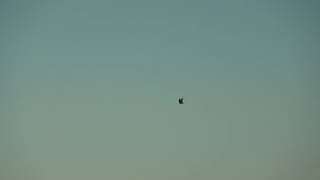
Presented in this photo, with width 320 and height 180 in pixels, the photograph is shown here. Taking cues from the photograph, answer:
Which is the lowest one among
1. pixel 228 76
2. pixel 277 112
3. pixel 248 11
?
pixel 277 112

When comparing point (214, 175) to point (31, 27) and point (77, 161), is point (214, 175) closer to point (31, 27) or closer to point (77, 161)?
point (77, 161)

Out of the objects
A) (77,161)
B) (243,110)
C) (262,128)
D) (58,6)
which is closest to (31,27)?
(58,6)

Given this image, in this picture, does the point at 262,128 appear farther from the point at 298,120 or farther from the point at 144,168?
the point at 144,168

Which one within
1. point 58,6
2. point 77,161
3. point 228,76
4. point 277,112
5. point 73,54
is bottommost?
point 77,161

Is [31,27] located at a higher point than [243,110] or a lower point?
higher

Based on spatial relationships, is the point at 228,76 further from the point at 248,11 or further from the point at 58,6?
the point at 58,6

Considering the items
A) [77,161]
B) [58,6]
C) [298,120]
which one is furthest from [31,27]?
[298,120]

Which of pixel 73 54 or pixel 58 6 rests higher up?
pixel 58 6
